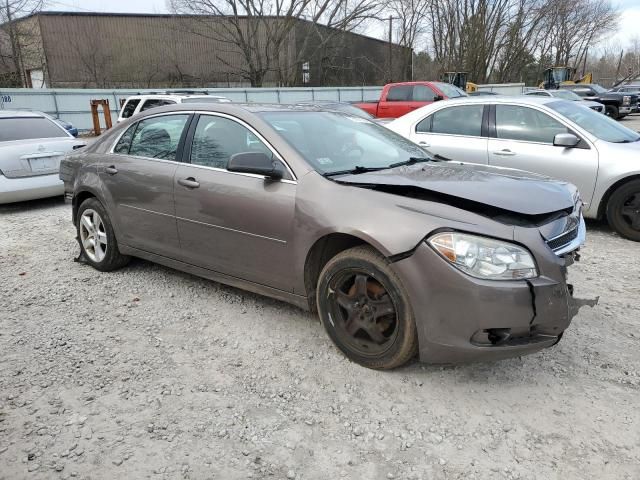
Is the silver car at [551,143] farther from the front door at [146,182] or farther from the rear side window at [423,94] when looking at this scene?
the rear side window at [423,94]

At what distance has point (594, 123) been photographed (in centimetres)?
616

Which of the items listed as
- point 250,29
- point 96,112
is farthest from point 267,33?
point 96,112

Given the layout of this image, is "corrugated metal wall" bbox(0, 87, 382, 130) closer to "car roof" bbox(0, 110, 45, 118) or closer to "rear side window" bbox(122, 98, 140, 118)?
"rear side window" bbox(122, 98, 140, 118)

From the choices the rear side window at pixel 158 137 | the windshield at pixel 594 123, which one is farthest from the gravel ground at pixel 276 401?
the windshield at pixel 594 123

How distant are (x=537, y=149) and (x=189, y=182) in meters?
4.25

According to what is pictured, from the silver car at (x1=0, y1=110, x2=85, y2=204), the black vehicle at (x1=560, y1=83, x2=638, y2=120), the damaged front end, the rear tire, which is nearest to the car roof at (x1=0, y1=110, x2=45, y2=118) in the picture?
the silver car at (x1=0, y1=110, x2=85, y2=204)

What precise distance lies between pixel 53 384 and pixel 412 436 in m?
2.11

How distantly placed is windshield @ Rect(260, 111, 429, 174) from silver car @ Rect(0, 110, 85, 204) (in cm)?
533

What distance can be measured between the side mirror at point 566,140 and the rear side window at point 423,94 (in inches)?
384

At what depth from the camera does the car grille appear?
2812 mm

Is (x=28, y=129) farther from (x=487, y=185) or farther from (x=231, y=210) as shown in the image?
(x=487, y=185)

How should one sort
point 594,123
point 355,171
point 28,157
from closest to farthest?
point 355,171 → point 594,123 → point 28,157

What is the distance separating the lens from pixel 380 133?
4266 millimetres

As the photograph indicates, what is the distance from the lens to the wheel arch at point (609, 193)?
5.56 m
